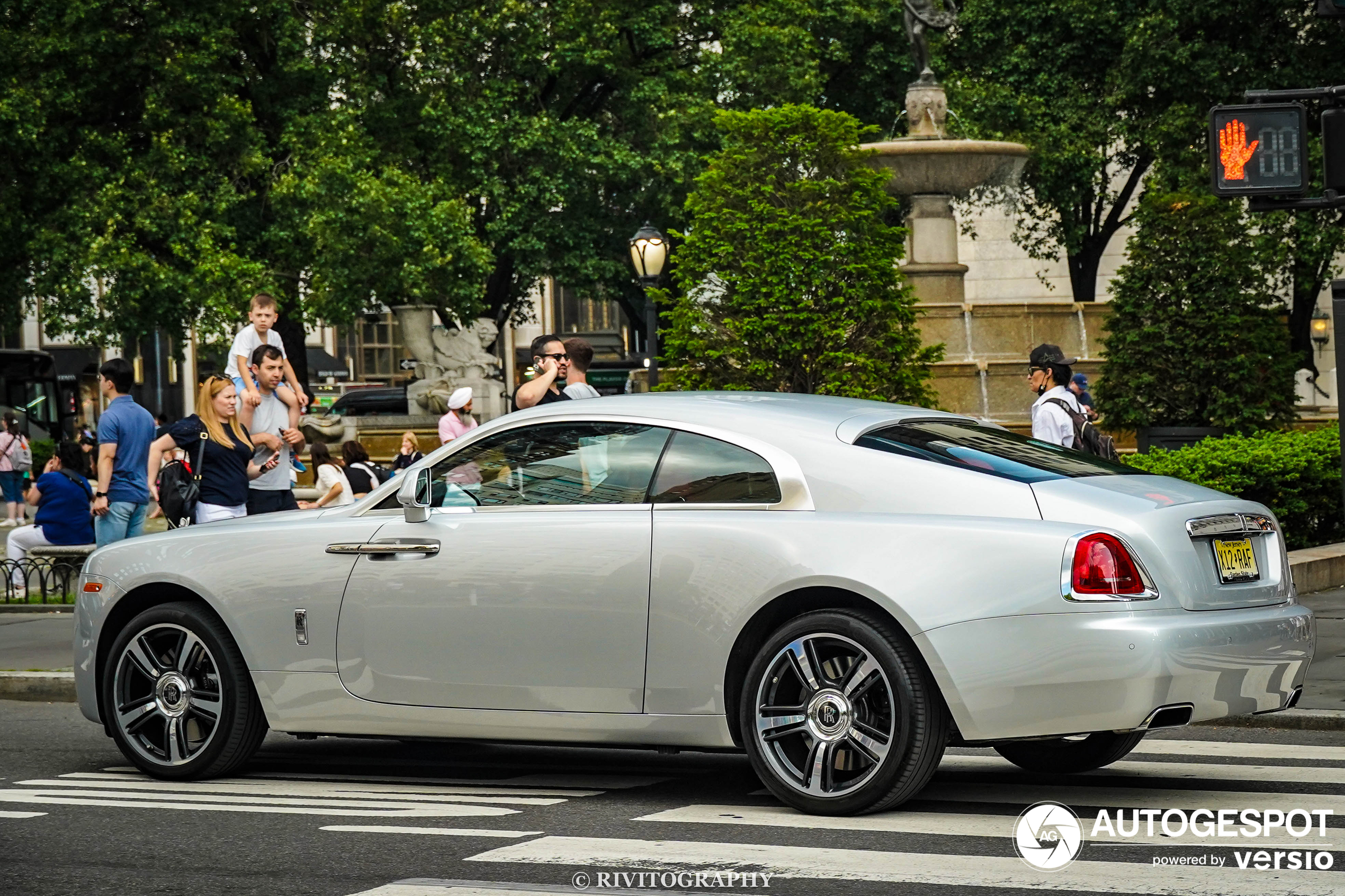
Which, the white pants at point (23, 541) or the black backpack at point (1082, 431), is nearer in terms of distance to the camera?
the black backpack at point (1082, 431)

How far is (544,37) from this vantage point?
3431 cm

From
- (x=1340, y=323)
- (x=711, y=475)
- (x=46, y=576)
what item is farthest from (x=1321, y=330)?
(x=711, y=475)

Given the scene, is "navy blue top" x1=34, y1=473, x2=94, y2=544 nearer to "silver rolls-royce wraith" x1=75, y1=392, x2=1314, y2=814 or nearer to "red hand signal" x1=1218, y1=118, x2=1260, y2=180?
"silver rolls-royce wraith" x1=75, y1=392, x2=1314, y2=814

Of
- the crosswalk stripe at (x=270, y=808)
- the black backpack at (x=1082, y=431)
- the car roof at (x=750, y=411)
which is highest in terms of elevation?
the car roof at (x=750, y=411)

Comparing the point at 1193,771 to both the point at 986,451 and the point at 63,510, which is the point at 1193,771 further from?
the point at 63,510

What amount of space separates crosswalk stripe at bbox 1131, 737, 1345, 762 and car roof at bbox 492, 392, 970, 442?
74.2 inches

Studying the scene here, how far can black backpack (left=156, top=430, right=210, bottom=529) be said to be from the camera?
10711 millimetres

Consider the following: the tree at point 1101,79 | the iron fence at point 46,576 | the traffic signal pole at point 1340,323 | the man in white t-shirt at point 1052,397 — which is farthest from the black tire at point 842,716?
the tree at point 1101,79

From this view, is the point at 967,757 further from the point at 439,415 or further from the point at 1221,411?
the point at 439,415

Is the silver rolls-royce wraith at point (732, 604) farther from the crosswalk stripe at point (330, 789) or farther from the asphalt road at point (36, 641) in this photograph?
the asphalt road at point (36, 641)

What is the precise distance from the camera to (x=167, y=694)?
7348 millimetres

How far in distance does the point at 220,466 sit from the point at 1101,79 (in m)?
29.1

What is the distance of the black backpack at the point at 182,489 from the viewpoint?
10.7 m

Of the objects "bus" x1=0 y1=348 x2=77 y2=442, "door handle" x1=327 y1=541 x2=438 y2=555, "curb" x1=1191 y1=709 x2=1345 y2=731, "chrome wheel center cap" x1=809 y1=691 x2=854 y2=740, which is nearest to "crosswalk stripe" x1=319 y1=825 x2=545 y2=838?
"chrome wheel center cap" x1=809 y1=691 x2=854 y2=740
